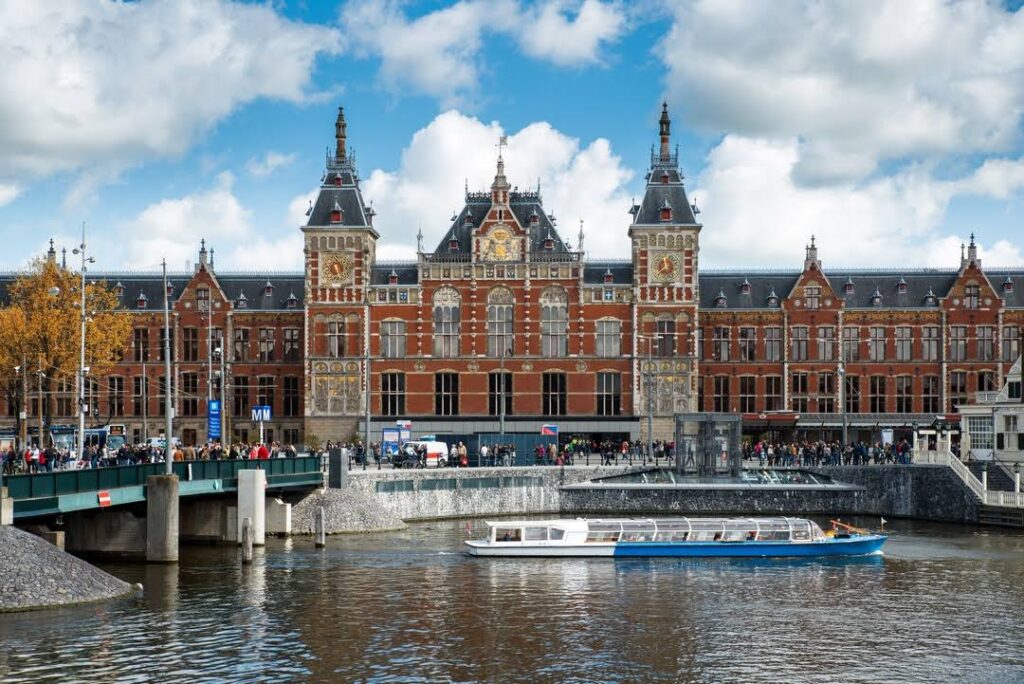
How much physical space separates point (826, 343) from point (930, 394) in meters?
7.88

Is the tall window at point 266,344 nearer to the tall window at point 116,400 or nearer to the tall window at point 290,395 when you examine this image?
the tall window at point 290,395

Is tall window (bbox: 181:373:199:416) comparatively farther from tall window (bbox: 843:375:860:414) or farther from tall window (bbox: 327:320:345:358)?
tall window (bbox: 843:375:860:414)

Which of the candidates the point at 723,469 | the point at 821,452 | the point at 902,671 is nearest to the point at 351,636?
the point at 902,671

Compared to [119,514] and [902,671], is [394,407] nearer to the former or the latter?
[119,514]

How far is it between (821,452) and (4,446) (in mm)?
43400

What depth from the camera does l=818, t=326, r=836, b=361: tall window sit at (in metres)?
94.3

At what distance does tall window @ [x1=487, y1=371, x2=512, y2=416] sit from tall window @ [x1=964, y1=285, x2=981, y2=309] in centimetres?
3199

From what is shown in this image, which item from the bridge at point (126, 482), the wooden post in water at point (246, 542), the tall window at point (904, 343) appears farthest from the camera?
the tall window at point (904, 343)

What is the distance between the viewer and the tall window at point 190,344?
97.4m

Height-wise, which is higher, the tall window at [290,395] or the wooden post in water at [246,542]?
the tall window at [290,395]

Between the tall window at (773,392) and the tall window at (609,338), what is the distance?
434 inches

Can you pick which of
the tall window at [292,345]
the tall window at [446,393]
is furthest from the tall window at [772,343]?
the tall window at [292,345]

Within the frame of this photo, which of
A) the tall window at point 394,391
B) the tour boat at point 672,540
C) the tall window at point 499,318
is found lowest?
the tour boat at point 672,540

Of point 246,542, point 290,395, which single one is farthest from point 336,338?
point 246,542
